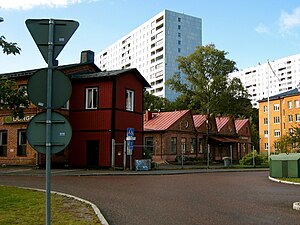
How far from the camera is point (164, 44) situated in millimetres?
117750

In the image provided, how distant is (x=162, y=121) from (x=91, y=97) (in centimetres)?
1517

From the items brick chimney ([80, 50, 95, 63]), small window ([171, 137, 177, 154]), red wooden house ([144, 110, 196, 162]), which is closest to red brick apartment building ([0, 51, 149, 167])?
brick chimney ([80, 50, 95, 63])

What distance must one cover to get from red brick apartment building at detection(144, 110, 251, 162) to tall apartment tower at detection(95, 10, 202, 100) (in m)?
56.7

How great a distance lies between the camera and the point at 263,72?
488 ft

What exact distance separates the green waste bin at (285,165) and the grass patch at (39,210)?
1422cm

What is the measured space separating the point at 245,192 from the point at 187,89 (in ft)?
113

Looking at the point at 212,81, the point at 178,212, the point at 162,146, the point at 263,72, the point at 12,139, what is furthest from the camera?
the point at 263,72

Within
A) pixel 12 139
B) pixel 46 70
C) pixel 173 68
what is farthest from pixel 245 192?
pixel 173 68

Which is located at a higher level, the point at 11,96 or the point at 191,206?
the point at 11,96

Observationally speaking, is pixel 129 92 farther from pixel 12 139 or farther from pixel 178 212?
pixel 178 212

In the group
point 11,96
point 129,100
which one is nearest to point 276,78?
point 129,100

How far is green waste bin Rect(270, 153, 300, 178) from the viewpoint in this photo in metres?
22.2

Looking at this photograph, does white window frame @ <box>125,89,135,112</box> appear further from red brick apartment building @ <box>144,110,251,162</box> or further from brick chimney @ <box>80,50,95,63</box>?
red brick apartment building @ <box>144,110,251,162</box>

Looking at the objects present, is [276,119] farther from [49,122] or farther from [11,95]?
[49,122]
